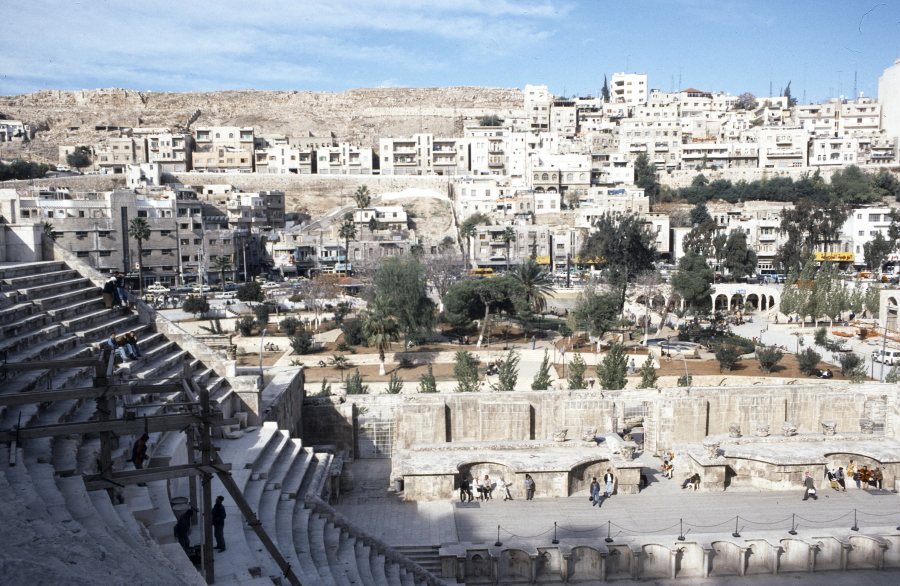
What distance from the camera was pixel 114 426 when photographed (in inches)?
271

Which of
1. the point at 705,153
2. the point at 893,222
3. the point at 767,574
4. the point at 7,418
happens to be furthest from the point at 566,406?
the point at 705,153

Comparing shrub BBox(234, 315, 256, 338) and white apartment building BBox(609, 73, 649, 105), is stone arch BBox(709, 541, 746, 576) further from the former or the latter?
white apartment building BBox(609, 73, 649, 105)

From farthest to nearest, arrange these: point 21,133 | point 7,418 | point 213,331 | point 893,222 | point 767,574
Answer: point 21,133 < point 893,222 < point 213,331 < point 767,574 < point 7,418

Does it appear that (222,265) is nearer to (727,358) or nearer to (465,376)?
(465,376)

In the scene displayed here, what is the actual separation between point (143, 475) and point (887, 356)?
33.3 m

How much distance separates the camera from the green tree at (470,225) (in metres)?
65.8

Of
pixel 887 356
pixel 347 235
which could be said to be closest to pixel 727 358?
pixel 887 356

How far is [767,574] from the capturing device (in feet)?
40.5

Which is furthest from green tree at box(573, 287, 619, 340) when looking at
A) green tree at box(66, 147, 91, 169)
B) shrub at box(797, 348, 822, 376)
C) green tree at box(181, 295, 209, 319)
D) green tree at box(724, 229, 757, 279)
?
green tree at box(66, 147, 91, 169)

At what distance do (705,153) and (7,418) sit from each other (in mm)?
91221

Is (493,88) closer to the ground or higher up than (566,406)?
higher up

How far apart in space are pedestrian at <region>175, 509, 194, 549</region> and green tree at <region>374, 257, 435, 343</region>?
81.7ft

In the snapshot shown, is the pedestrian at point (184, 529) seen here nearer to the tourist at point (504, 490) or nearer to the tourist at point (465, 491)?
the tourist at point (465, 491)

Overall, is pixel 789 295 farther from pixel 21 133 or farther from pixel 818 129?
pixel 21 133
